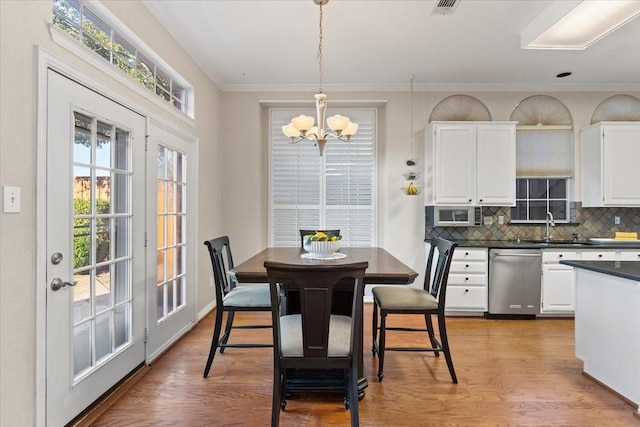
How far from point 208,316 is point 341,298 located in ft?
7.41

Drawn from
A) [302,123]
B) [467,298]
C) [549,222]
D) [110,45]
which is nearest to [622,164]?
[549,222]

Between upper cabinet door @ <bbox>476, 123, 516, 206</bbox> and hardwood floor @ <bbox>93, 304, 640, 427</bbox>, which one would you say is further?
upper cabinet door @ <bbox>476, 123, 516, 206</bbox>

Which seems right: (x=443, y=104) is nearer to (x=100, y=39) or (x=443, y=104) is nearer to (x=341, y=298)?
(x=341, y=298)

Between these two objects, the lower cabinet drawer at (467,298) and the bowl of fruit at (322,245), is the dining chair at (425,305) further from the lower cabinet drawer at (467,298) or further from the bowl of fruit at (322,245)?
the lower cabinet drawer at (467,298)

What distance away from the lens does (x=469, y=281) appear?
13.5 feet

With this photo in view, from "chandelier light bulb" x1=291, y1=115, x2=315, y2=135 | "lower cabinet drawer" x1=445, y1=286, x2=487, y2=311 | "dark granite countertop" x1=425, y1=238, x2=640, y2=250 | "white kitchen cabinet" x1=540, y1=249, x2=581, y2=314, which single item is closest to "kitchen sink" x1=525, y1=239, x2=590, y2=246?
"dark granite countertop" x1=425, y1=238, x2=640, y2=250

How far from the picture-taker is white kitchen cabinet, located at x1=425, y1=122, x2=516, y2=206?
427cm

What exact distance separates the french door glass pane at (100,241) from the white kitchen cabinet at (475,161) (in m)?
3.38

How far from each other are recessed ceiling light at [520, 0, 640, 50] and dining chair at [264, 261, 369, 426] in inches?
103

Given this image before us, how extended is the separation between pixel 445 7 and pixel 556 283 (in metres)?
3.21

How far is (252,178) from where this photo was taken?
15.6 feet

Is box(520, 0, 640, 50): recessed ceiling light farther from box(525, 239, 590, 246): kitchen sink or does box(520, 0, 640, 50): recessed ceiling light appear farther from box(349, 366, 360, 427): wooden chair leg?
box(349, 366, 360, 427): wooden chair leg

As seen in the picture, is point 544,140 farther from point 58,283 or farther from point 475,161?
point 58,283

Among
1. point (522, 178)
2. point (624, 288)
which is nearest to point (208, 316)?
point (624, 288)
